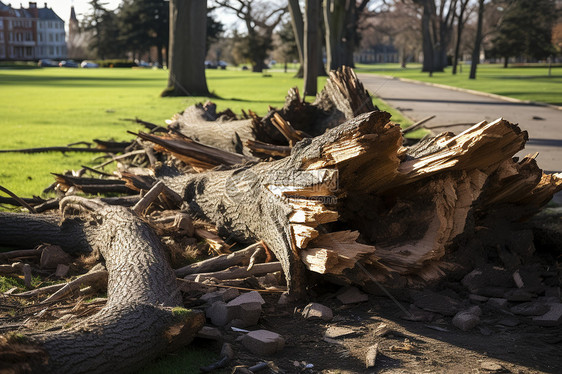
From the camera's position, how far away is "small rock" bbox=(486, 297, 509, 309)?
14.5 feet

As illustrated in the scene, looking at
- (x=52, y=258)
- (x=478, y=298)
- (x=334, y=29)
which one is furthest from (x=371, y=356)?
(x=334, y=29)

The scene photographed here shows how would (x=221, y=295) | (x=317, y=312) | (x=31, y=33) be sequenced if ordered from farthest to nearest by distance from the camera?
(x=31, y=33)
(x=221, y=295)
(x=317, y=312)

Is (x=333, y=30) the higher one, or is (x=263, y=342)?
(x=333, y=30)

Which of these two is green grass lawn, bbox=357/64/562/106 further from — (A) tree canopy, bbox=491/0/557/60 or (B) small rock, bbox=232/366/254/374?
(B) small rock, bbox=232/366/254/374

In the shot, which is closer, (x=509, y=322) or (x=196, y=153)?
(x=509, y=322)

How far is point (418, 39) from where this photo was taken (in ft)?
282

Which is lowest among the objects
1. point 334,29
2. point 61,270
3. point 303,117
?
point 61,270

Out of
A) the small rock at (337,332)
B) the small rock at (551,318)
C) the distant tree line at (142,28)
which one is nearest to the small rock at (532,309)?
the small rock at (551,318)

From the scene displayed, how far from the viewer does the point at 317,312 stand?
425cm

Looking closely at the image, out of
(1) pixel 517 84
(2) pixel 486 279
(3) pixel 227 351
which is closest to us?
(3) pixel 227 351

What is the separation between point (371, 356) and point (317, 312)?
2.42 ft

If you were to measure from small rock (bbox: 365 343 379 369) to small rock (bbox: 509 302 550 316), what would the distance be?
4.08 ft

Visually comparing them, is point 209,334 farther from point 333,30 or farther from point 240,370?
point 333,30

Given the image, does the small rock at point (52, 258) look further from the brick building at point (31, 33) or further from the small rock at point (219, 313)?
the brick building at point (31, 33)
